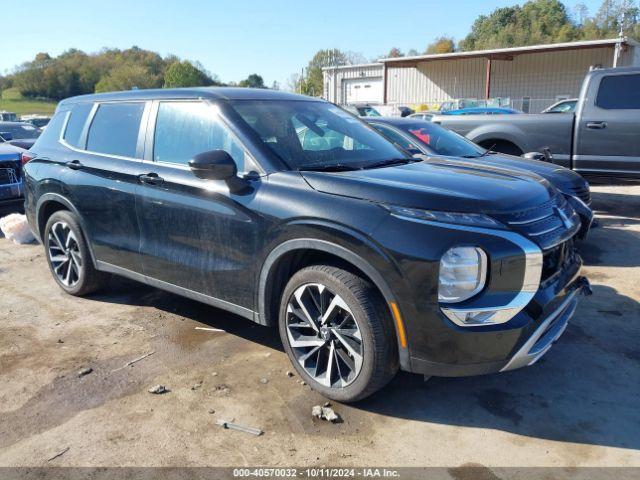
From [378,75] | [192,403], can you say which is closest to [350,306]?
[192,403]

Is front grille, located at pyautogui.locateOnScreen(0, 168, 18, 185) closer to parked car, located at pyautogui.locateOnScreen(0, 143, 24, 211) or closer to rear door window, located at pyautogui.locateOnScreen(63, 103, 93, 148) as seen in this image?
parked car, located at pyautogui.locateOnScreen(0, 143, 24, 211)

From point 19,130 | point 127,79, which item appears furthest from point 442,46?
point 19,130

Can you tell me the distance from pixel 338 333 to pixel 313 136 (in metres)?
1.55

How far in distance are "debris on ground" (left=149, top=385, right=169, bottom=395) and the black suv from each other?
661 millimetres

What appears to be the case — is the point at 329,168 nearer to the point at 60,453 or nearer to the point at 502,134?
the point at 60,453

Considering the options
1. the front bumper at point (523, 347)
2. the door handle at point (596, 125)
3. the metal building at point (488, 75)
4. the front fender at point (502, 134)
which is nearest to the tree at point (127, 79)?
the metal building at point (488, 75)

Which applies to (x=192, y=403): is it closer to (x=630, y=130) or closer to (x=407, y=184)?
(x=407, y=184)

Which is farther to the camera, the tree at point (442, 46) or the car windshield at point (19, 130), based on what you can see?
the tree at point (442, 46)

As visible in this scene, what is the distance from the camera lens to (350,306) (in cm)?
303

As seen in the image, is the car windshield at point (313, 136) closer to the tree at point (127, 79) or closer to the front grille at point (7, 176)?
the front grille at point (7, 176)

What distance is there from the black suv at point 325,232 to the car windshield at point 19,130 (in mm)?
11648

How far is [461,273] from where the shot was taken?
9.14 feet

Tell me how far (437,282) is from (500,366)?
1.90 ft

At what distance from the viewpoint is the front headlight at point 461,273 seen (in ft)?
9.13
